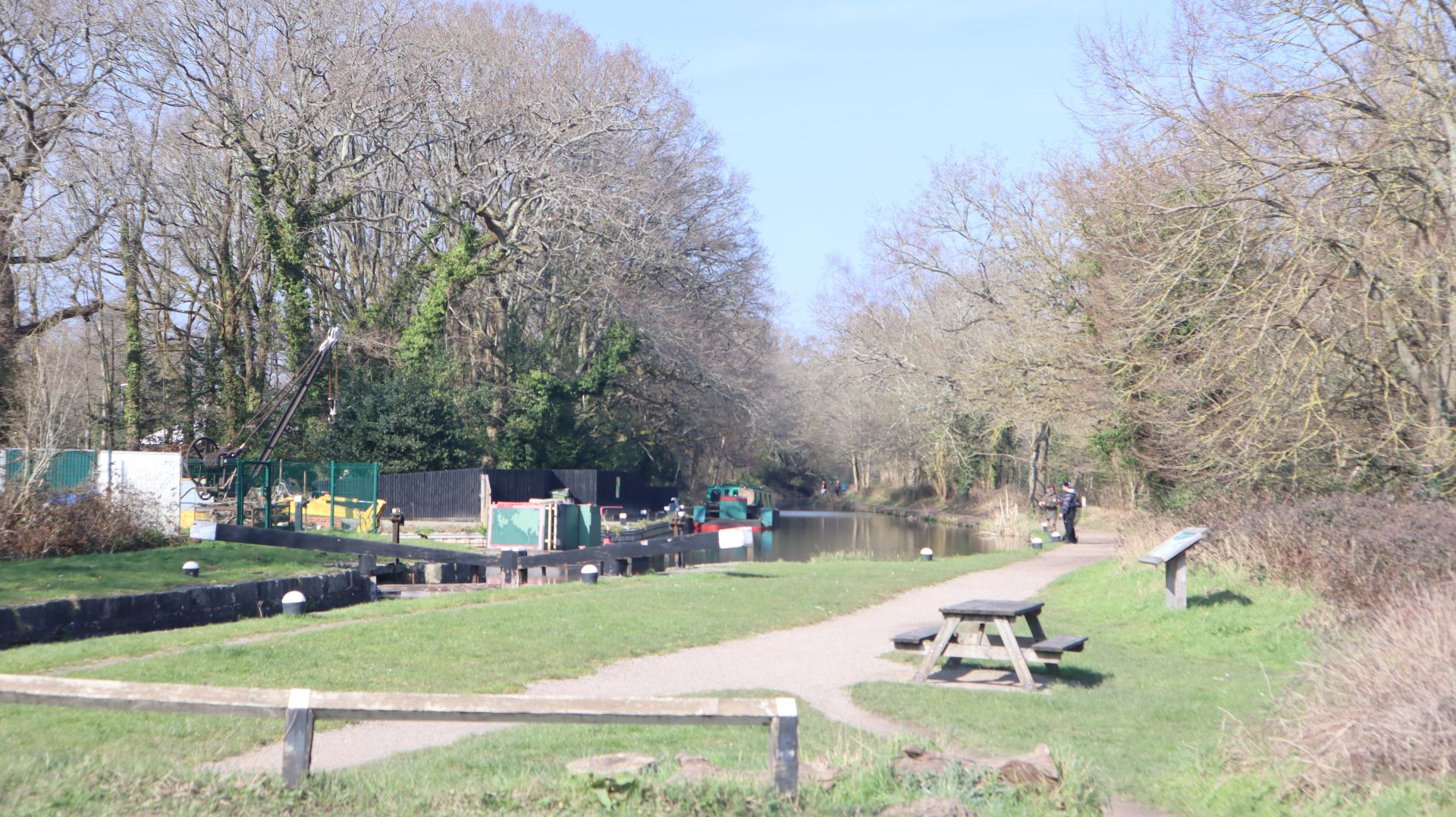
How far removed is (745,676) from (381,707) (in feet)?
18.0

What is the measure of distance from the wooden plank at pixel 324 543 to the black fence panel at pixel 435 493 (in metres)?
12.2

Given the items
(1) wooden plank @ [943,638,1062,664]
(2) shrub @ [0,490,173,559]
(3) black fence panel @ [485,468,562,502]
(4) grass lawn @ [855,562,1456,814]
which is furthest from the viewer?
(3) black fence panel @ [485,468,562,502]

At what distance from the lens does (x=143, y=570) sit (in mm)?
16062

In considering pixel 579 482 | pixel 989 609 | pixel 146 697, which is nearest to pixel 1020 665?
pixel 989 609

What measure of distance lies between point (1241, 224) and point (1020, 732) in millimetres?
11232

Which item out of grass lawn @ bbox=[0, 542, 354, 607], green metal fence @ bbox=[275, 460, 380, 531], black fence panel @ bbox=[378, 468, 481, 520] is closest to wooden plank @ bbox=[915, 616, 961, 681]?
grass lawn @ bbox=[0, 542, 354, 607]

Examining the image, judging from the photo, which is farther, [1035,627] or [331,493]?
[331,493]

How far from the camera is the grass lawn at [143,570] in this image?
13859mm

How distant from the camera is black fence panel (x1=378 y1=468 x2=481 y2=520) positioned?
32.5m

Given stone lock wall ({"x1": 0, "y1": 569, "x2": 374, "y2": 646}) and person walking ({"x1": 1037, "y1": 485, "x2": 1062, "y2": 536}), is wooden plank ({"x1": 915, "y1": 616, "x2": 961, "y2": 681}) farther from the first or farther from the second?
person walking ({"x1": 1037, "y1": 485, "x2": 1062, "y2": 536})

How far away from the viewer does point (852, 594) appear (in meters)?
17.7

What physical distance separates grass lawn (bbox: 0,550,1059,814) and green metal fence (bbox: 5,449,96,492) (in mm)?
6550


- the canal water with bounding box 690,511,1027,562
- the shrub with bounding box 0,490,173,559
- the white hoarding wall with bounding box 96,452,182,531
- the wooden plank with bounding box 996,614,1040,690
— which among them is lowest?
the canal water with bounding box 690,511,1027,562

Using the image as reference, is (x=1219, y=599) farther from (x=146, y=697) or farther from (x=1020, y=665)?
(x=146, y=697)
